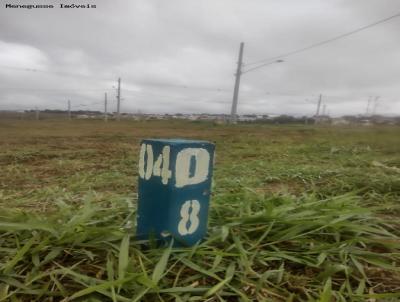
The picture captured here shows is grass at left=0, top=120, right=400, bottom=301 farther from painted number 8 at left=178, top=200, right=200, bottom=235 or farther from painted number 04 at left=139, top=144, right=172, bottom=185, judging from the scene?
painted number 04 at left=139, top=144, right=172, bottom=185

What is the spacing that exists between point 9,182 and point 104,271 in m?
2.98

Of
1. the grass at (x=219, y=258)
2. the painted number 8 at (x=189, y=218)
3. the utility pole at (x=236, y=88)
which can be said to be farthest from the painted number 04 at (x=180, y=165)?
the utility pole at (x=236, y=88)

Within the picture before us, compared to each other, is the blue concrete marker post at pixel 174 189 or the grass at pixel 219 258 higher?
the blue concrete marker post at pixel 174 189

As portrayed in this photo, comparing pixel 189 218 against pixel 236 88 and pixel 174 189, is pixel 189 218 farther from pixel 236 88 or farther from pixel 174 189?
pixel 236 88

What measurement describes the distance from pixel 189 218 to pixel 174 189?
17cm

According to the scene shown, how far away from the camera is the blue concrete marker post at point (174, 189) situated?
56.2 inches

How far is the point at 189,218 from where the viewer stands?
150cm

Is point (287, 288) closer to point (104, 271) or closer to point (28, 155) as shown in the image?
point (104, 271)

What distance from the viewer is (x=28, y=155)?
5.91 m

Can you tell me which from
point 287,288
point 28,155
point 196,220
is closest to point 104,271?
point 196,220

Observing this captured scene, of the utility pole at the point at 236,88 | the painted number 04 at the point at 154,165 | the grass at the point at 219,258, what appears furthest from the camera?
the utility pole at the point at 236,88

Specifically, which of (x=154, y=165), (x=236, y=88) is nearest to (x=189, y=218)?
(x=154, y=165)

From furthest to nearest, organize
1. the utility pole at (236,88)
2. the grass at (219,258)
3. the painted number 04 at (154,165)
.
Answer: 1. the utility pole at (236,88)
2. the painted number 04 at (154,165)
3. the grass at (219,258)

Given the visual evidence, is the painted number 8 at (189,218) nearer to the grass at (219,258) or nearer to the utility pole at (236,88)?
the grass at (219,258)
